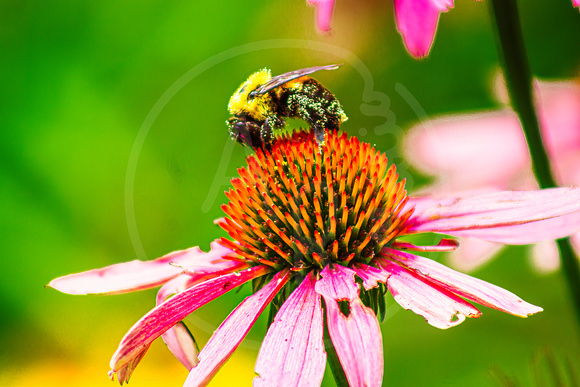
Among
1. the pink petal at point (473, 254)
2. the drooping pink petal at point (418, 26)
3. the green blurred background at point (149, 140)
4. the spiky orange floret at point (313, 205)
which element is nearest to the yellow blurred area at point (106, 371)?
the green blurred background at point (149, 140)

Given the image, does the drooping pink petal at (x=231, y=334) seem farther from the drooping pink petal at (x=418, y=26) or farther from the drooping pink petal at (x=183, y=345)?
the drooping pink petal at (x=418, y=26)

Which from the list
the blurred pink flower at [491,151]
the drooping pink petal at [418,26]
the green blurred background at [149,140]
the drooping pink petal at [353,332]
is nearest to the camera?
the drooping pink petal at [353,332]

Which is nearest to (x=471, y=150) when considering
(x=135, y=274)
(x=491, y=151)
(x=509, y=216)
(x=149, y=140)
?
(x=491, y=151)

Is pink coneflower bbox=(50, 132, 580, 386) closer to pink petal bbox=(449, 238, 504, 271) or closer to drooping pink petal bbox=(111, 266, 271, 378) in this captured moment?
drooping pink petal bbox=(111, 266, 271, 378)

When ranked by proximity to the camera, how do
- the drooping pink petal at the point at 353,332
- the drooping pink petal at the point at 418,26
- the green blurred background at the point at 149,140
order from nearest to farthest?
the drooping pink petal at the point at 353,332, the drooping pink petal at the point at 418,26, the green blurred background at the point at 149,140

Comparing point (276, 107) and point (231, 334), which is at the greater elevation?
point (276, 107)

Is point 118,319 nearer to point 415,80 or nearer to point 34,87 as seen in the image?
point 34,87

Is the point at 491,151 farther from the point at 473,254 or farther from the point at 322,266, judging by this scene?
the point at 322,266
